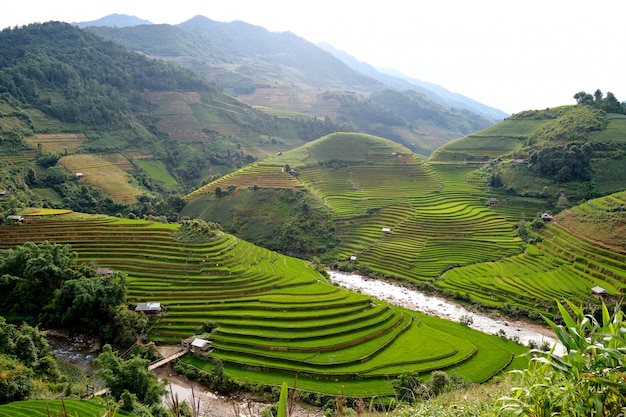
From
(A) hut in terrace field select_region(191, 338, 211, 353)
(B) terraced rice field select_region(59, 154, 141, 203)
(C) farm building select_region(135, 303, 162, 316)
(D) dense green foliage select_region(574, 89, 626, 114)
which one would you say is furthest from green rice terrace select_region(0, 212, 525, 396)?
(D) dense green foliage select_region(574, 89, 626, 114)

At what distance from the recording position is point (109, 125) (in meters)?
92.2

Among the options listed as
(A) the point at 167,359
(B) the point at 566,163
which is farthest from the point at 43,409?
(B) the point at 566,163

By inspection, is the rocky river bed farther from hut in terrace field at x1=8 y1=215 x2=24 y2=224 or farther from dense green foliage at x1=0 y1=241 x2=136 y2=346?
hut in terrace field at x1=8 y1=215 x2=24 y2=224

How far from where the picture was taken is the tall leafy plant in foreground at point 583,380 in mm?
4613

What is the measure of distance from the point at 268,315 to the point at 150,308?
9800 millimetres

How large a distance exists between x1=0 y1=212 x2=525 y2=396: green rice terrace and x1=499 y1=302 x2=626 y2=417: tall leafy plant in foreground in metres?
22.2

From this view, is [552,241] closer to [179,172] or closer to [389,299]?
[389,299]

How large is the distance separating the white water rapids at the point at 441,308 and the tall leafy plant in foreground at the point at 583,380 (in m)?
32.0

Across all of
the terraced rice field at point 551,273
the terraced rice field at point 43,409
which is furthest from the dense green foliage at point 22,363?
the terraced rice field at point 551,273

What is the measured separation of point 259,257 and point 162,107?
82253 mm

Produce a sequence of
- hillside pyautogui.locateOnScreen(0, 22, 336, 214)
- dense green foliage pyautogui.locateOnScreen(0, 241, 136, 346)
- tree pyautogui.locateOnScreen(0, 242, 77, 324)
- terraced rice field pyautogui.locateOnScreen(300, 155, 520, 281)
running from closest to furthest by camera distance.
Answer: dense green foliage pyautogui.locateOnScreen(0, 241, 136, 346) < tree pyautogui.locateOnScreen(0, 242, 77, 324) < terraced rice field pyautogui.locateOnScreen(300, 155, 520, 281) < hillside pyautogui.locateOnScreen(0, 22, 336, 214)

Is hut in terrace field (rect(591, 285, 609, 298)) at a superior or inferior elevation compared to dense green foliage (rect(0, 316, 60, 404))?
superior

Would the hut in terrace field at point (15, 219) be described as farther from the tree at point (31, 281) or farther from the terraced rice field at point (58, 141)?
the terraced rice field at point (58, 141)

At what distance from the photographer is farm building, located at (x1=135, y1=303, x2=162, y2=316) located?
109 feet
